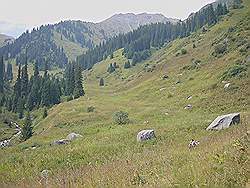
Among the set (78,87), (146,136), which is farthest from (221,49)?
(146,136)

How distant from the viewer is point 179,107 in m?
42.7

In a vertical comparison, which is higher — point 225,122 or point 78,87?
point 225,122

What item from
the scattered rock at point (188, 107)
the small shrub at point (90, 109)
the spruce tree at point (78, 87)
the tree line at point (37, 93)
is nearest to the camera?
the scattered rock at point (188, 107)

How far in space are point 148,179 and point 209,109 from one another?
26154 millimetres

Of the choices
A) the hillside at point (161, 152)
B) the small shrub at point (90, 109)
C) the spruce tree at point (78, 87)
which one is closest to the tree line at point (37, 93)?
the spruce tree at point (78, 87)

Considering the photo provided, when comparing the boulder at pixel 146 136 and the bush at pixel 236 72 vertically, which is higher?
the bush at pixel 236 72

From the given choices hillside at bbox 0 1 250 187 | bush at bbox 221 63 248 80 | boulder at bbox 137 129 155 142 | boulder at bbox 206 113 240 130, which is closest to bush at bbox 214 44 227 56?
hillside at bbox 0 1 250 187

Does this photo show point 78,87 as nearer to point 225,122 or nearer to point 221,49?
point 221,49

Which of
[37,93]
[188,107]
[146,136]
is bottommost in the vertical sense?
[37,93]

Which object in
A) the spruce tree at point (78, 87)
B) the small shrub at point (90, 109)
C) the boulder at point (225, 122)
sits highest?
the boulder at point (225, 122)

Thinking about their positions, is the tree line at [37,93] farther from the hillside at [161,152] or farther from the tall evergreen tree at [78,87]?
the hillside at [161,152]

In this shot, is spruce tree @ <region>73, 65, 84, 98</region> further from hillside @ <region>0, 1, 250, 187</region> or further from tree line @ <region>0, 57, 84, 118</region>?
hillside @ <region>0, 1, 250, 187</region>

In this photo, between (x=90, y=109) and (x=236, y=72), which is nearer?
(x=236, y=72)

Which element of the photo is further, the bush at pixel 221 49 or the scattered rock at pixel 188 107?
the bush at pixel 221 49
